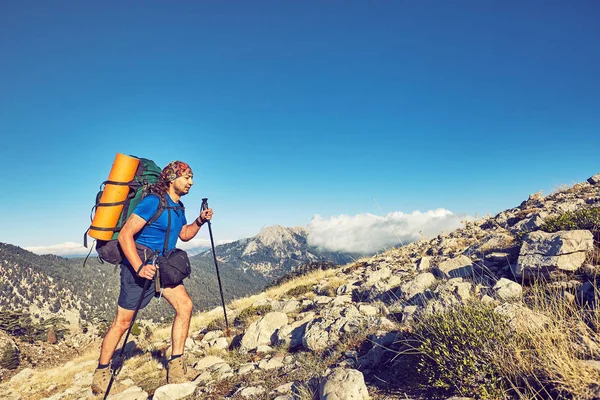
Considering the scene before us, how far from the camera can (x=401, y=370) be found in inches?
159

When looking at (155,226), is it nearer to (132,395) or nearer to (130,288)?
(130,288)

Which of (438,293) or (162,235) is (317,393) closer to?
(438,293)

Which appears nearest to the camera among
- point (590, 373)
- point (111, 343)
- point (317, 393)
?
point (590, 373)

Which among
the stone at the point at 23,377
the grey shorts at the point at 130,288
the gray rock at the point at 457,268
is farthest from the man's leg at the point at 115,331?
the stone at the point at 23,377

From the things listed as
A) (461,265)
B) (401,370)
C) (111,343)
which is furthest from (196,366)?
(461,265)

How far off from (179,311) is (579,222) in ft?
27.4

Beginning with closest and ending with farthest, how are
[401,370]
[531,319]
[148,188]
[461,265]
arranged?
[531,319]
[401,370]
[148,188]
[461,265]

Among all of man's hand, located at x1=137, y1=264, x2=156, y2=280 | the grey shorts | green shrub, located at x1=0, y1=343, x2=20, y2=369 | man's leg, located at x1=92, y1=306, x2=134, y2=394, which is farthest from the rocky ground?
green shrub, located at x1=0, y1=343, x2=20, y2=369

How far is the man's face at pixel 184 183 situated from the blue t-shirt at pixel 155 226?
234mm

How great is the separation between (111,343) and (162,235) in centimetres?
189

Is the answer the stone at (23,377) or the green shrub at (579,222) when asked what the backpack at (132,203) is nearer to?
the green shrub at (579,222)

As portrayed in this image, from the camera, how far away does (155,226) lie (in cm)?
514

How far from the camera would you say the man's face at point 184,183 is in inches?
212

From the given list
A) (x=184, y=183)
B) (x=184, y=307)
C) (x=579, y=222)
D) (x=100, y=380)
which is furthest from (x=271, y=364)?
(x=579, y=222)
